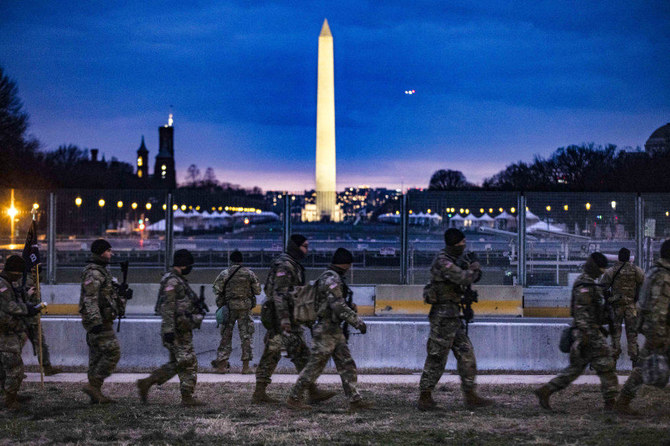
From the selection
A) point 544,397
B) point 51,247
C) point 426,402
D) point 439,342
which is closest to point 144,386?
point 426,402

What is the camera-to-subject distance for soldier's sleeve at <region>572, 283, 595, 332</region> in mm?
8055

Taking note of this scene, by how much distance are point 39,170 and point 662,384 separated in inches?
2067

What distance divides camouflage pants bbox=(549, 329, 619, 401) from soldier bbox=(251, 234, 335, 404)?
2585 mm

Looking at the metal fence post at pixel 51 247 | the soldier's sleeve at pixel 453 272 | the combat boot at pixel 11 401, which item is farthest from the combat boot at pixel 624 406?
the metal fence post at pixel 51 247

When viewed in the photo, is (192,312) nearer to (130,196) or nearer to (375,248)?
(130,196)

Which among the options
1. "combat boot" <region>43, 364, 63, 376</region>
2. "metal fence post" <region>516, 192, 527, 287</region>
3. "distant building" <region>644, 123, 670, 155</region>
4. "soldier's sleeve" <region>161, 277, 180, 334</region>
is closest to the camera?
"soldier's sleeve" <region>161, 277, 180, 334</region>

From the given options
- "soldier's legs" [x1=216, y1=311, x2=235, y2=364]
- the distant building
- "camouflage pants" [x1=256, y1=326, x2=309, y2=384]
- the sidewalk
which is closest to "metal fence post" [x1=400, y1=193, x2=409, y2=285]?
the sidewalk

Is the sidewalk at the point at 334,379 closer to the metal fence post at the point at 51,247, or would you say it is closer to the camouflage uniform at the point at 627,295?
the camouflage uniform at the point at 627,295

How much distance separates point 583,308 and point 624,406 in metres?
1.04

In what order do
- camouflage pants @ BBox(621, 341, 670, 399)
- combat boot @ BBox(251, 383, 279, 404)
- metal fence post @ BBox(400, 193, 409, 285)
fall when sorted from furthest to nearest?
metal fence post @ BBox(400, 193, 409, 285)
combat boot @ BBox(251, 383, 279, 404)
camouflage pants @ BBox(621, 341, 670, 399)

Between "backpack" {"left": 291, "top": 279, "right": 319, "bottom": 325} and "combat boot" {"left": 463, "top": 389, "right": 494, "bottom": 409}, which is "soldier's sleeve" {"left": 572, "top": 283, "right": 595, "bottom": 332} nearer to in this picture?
"combat boot" {"left": 463, "top": 389, "right": 494, "bottom": 409}

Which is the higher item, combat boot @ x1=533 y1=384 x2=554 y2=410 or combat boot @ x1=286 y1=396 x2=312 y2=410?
combat boot @ x1=533 y1=384 x2=554 y2=410

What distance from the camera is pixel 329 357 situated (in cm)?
840

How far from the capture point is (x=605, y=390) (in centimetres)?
813
